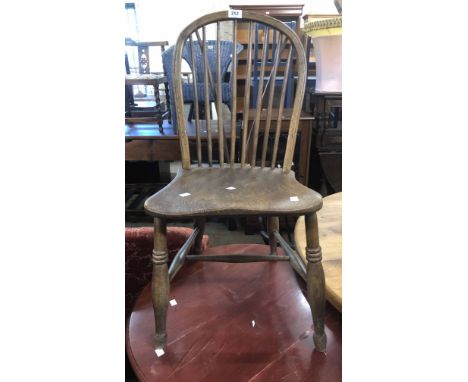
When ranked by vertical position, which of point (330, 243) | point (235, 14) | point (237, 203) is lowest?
point (330, 243)

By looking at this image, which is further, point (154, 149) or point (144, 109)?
point (144, 109)

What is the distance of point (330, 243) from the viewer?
1.18 meters

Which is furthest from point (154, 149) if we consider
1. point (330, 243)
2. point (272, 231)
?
point (330, 243)

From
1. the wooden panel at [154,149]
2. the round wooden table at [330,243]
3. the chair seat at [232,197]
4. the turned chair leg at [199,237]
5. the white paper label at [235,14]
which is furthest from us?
the wooden panel at [154,149]

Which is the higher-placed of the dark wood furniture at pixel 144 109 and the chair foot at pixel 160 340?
the dark wood furniture at pixel 144 109

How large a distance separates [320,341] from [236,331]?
22 cm

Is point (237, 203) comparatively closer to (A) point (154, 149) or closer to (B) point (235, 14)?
(B) point (235, 14)

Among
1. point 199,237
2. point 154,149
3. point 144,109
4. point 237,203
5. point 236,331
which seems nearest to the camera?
point 237,203

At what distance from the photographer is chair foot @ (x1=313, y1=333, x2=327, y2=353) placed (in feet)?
2.93

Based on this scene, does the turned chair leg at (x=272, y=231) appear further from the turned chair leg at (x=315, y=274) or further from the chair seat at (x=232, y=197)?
the turned chair leg at (x=315, y=274)

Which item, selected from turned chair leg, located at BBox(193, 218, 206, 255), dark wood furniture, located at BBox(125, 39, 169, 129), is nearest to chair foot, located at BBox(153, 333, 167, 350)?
turned chair leg, located at BBox(193, 218, 206, 255)

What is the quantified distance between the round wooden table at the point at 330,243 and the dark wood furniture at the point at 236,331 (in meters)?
0.11

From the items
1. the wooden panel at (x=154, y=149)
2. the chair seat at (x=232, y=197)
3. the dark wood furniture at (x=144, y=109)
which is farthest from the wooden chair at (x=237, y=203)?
the dark wood furniture at (x=144, y=109)

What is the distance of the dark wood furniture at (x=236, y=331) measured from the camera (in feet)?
2.79
